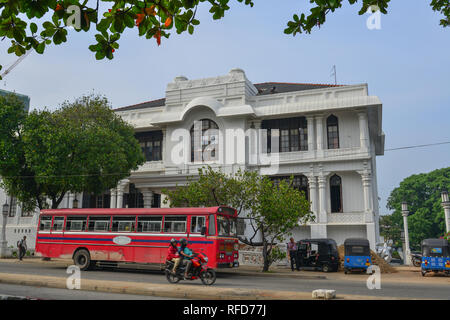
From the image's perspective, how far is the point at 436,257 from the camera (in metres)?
21.0

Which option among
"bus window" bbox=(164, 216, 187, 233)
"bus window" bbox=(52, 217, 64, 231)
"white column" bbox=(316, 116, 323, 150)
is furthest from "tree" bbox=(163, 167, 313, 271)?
"white column" bbox=(316, 116, 323, 150)

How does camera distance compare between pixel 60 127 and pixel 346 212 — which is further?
pixel 346 212

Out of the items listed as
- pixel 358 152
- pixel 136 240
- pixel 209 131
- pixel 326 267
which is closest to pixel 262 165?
pixel 209 131

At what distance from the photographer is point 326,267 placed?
2266cm

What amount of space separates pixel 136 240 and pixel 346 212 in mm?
16377

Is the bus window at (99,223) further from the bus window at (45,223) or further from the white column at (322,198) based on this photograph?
the white column at (322,198)

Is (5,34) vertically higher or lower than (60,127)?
lower

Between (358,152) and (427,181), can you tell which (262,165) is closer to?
(358,152)

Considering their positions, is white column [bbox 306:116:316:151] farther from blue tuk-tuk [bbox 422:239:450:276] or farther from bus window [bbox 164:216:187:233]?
bus window [bbox 164:216:187:233]

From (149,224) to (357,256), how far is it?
37.6 ft

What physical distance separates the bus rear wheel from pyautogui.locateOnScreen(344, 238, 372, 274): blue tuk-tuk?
43.7ft

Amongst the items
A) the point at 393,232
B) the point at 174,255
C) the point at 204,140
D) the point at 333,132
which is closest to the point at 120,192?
the point at 204,140

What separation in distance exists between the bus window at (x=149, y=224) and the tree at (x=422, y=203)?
46147 mm

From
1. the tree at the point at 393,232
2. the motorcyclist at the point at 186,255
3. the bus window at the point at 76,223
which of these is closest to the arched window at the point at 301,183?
the bus window at the point at 76,223
